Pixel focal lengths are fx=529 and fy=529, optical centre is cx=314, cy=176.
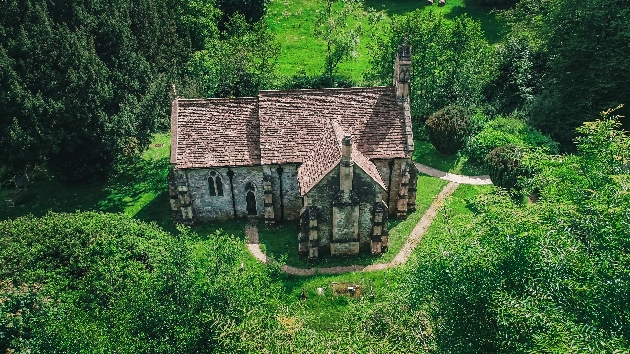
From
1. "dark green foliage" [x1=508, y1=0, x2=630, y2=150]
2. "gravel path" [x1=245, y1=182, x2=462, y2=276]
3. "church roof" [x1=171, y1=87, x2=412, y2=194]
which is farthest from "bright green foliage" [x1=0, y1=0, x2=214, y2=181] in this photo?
"dark green foliage" [x1=508, y1=0, x2=630, y2=150]

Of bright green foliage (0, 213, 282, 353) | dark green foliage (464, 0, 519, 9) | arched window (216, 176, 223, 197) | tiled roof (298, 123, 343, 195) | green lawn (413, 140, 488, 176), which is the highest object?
dark green foliage (464, 0, 519, 9)

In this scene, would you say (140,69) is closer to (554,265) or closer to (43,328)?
(43,328)

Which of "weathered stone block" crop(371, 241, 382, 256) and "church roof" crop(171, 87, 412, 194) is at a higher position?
"church roof" crop(171, 87, 412, 194)

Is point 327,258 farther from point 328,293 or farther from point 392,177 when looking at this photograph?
point 392,177

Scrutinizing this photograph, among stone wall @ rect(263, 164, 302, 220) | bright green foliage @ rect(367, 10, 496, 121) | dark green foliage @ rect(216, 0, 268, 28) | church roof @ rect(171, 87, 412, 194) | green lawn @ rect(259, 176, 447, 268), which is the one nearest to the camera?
green lawn @ rect(259, 176, 447, 268)

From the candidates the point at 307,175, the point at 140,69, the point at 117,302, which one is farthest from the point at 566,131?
the point at 117,302

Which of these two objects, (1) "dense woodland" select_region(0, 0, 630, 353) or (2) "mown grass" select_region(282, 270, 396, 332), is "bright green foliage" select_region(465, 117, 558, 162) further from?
(2) "mown grass" select_region(282, 270, 396, 332)

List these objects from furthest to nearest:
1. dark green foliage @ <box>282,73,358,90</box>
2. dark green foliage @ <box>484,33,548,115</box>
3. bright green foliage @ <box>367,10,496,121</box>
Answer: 1. dark green foliage @ <box>282,73,358,90</box>
2. dark green foliage @ <box>484,33,548,115</box>
3. bright green foliage @ <box>367,10,496,121</box>

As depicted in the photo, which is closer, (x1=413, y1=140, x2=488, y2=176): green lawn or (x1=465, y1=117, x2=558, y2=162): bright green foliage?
(x1=465, y1=117, x2=558, y2=162): bright green foliage
